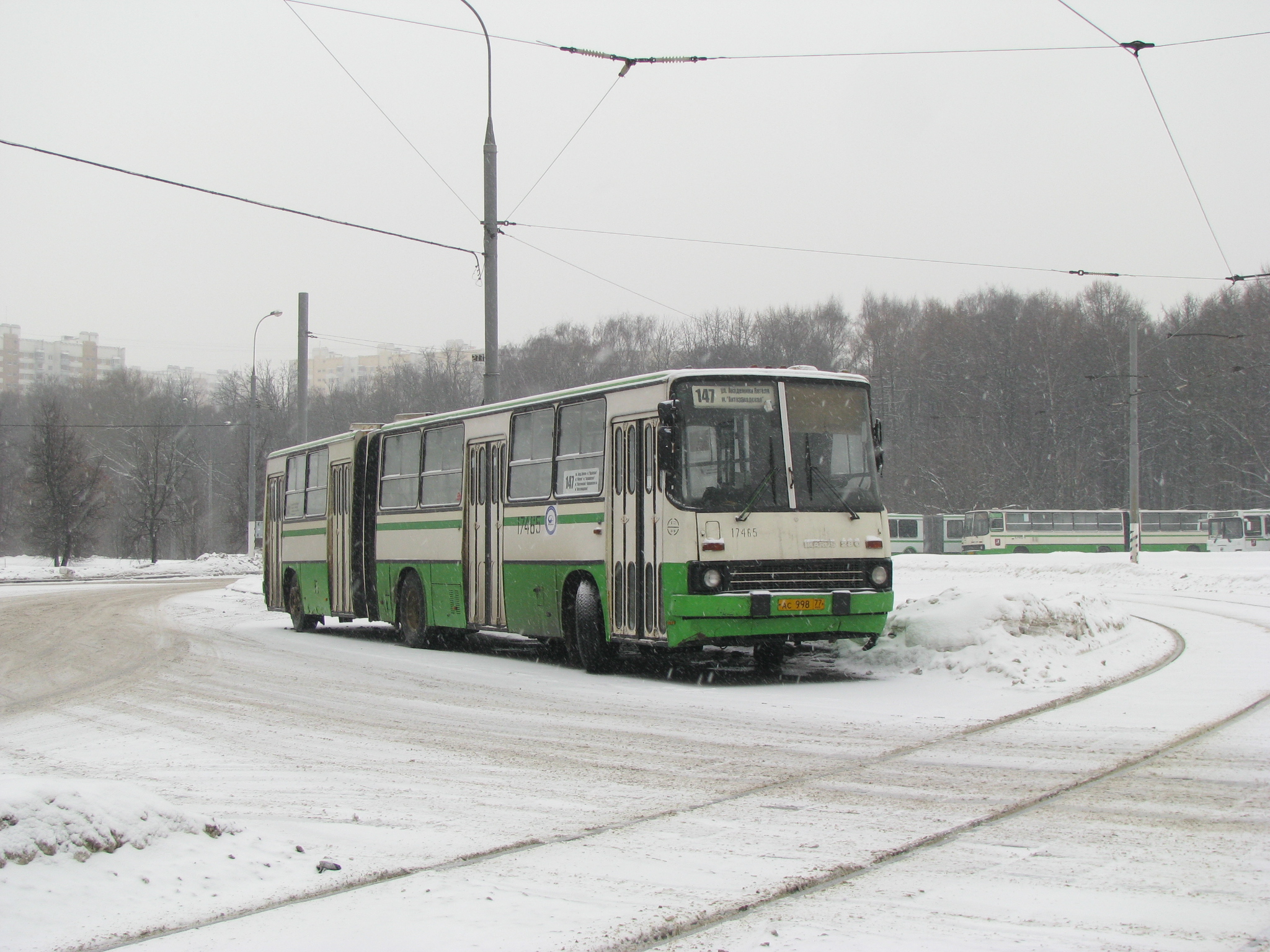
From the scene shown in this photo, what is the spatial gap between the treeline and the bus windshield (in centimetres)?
4212

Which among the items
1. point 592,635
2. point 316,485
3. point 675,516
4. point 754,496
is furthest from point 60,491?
point 754,496

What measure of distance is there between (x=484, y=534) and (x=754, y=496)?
4.90 m

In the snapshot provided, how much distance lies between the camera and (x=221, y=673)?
14.3 meters

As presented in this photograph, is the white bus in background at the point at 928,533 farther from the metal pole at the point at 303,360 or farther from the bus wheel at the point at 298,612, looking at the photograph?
the bus wheel at the point at 298,612

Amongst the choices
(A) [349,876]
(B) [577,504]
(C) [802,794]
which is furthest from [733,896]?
(B) [577,504]

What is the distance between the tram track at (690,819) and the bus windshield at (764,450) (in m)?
3.82

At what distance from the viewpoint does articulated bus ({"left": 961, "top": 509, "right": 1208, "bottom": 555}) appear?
64.2 metres

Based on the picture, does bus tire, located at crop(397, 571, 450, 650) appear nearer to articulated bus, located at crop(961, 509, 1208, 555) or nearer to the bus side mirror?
the bus side mirror

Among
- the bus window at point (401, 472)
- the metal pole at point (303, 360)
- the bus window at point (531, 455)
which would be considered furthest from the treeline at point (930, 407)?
the bus window at point (531, 455)

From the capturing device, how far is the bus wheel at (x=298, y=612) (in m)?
22.5

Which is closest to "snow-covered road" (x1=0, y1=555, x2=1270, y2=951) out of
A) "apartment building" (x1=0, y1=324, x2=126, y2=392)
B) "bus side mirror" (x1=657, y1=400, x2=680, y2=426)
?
"bus side mirror" (x1=657, y1=400, x2=680, y2=426)

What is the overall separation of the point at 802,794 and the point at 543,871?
2103 millimetres

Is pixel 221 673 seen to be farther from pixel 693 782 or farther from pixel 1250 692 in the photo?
pixel 1250 692

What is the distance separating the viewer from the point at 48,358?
12812 centimetres
